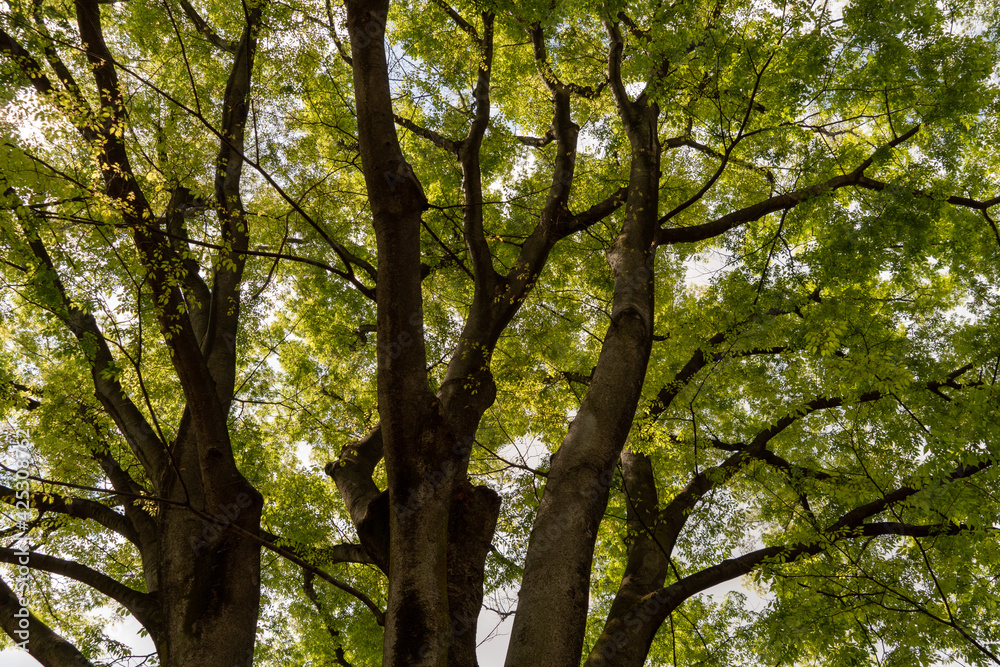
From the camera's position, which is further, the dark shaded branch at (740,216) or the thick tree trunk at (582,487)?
the dark shaded branch at (740,216)

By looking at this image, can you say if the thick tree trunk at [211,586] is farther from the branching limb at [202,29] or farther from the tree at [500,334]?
the branching limb at [202,29]

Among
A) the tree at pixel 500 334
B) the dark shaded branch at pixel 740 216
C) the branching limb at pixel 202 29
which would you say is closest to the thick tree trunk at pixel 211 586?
the tree at pixel 500 334

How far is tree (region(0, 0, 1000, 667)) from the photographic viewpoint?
12.6ft

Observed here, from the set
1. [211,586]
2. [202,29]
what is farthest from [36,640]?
[202,29]

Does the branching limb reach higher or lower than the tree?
higher

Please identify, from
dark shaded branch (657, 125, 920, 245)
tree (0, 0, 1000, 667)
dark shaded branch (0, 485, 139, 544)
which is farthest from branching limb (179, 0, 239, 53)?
dark shaded branch (657, 125, 920, 245)

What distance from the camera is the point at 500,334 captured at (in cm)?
654

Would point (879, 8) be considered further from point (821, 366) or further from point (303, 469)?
point (303, 469)

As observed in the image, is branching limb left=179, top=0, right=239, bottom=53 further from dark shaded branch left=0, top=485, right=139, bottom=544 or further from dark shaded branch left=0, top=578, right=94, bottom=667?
dark shaded branch left=0, top=578, right=94, bottom=667

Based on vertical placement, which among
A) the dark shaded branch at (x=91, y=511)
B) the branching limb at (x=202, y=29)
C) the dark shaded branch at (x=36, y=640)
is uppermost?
the branching limb at (x=202, y=29)

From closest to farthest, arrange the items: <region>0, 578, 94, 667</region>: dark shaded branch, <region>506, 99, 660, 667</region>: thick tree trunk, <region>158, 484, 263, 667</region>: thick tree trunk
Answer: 1. <region>506, 99, 660, 667</region>: thick tree trunk
2. <region>158, 484, 263, 667</region>: thick tree trunk
3. <region>0, 578, 94, 667</region>: dark shaded branch

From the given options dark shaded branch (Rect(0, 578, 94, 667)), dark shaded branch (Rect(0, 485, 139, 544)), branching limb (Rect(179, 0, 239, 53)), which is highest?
branching limb (Rect(179, 0, 239, 53))

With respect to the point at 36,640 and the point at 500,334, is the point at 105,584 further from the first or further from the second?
the point at 500,334

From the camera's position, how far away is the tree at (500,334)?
3.85 metres
